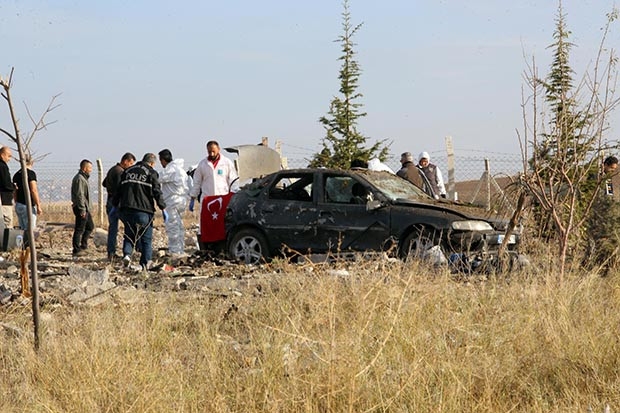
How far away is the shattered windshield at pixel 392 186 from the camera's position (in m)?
13.0

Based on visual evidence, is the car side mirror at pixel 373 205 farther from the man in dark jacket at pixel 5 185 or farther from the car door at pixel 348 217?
the man in dark jacket at pixel 5 185

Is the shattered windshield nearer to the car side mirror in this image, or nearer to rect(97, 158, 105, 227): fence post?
the car side mirror

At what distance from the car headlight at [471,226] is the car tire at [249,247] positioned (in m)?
2.67

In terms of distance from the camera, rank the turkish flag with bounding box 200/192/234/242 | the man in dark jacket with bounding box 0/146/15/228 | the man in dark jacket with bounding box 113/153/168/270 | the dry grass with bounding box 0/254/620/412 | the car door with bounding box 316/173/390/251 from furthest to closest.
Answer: the man in dark jacket with bounding box 0/146/15/228 < the turkish flag with bounding box 200/192/234/242 < the man in dark jacket with bounding box 113/153/168/270 < the car door with bounding box 316/173/390/251 < the dry grass with bounding box 0/254/620/412

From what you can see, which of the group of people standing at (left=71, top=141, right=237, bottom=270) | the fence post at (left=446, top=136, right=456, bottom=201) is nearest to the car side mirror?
the group of people standing at (left=71, top=141, right=237, bottom=270)

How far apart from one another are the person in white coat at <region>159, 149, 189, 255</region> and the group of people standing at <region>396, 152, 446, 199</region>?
344cm

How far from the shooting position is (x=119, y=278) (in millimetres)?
11523

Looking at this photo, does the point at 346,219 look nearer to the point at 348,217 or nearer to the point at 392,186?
the point at 348,217

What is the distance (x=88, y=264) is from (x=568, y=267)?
7204 mm

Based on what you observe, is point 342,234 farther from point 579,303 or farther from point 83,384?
point 83,384

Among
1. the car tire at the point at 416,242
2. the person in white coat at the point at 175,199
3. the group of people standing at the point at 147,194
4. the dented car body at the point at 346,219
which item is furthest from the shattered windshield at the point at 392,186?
the person in white coat at the point at 175,199

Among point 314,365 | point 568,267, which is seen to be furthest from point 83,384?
point 568,267

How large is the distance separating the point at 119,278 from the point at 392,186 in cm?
391

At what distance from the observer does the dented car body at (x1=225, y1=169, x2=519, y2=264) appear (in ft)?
40.1
